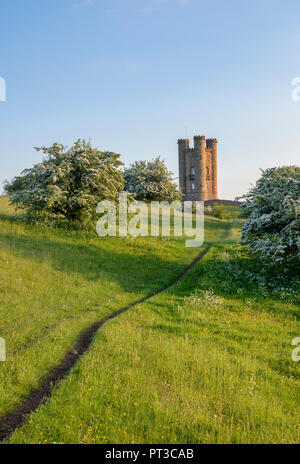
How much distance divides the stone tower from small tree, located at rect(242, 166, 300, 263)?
83.4 meters

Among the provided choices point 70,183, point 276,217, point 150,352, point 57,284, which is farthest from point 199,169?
point 150,352

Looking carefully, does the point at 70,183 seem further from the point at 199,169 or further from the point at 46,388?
the point at 199,169

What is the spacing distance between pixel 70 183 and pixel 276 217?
56.2 ft

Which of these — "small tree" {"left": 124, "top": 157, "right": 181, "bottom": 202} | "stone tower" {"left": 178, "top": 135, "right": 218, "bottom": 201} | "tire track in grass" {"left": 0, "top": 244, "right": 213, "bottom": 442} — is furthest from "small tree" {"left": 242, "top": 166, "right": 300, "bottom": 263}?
"stone tower" {"left": 178, "top": 135, "right": 218, "bottom": 201}

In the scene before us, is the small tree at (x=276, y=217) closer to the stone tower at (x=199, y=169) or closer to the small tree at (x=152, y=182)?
the small tree at (x=152, y=182)

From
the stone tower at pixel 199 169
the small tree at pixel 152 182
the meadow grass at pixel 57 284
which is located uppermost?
the stone tower at pixel 199 169

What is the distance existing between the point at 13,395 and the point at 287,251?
58.5 ft

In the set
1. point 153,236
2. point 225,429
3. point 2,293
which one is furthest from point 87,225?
point 225,429

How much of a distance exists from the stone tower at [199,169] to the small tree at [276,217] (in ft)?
274

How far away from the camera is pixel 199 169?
107 m

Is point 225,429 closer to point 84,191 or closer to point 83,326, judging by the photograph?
point 83,326

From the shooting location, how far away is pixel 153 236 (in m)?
33.9

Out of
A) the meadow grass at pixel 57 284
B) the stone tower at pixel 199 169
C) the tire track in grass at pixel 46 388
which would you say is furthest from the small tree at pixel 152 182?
the tire track in grass at pixel 46 388

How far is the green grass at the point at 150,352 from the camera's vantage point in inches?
265
